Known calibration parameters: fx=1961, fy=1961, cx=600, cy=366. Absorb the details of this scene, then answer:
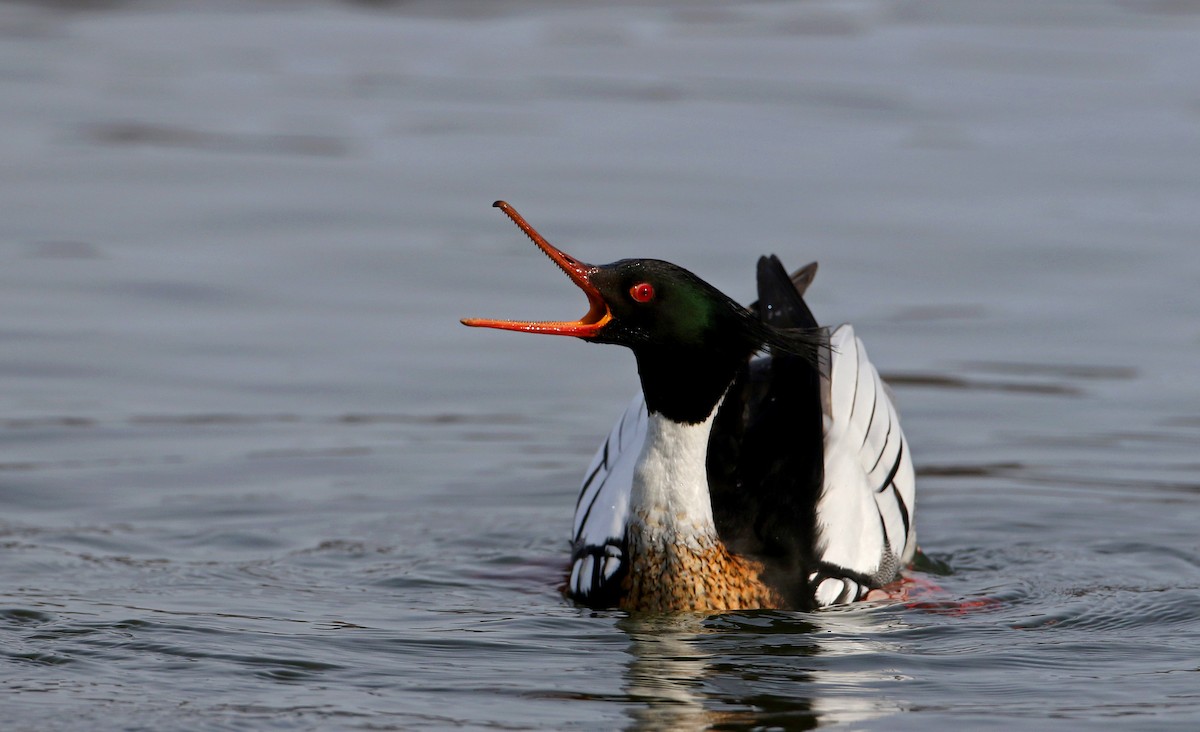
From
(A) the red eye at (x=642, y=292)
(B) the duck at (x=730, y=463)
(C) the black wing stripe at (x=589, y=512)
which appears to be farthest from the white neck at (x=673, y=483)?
(C) the black wing stripe at (x=589, y=512)

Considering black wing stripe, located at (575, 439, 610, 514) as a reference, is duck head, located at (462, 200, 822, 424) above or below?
above

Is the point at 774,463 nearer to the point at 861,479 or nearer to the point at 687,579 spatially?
the point at 861,479

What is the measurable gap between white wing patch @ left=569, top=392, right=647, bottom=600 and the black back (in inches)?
13.5

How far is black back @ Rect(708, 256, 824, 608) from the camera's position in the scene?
7184 millimetres

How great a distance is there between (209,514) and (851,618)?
112 inches

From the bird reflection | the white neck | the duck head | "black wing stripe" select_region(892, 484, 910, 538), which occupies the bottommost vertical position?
the bird reflection

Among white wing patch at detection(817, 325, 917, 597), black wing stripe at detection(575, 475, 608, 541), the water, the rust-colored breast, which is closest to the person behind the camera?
the water

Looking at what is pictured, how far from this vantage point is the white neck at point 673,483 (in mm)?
6785

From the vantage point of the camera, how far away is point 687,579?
6941mm

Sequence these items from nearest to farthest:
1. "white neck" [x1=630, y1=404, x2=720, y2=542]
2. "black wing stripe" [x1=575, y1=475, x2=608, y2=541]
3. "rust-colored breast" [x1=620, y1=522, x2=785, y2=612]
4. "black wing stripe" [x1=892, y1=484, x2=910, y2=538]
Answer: "white neck" [x1=630, y1=404, x2=720, y2=542]
"rust-colored breast" [x1=620, y1=522, x2=785, y2=612]
"black wing stripe" [x1=575, y1=475, x2=608, y2=541]
"black wing stripe" [x1=892, y1=484, x2=910, y2=538]

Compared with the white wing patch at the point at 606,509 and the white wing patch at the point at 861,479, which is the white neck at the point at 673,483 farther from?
the white wing patch at the point at 861,479

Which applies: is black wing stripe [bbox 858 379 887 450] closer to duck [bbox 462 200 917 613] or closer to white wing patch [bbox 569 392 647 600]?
duck [bbox 462 200 917 613]

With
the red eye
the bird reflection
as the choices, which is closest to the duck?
the red eye

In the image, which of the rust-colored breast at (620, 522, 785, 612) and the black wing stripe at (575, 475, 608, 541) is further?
the black wing stripe at (575, 475, 608, 541)
